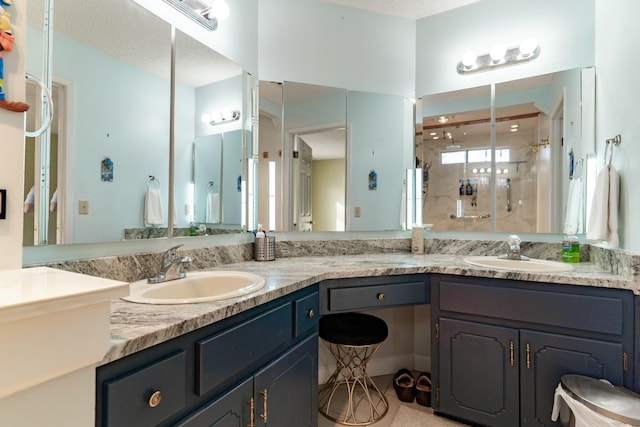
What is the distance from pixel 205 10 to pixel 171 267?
50.5 inches

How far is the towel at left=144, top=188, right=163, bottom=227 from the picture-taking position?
1.33 metres

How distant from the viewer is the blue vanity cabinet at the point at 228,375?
69cm

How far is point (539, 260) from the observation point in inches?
73.2

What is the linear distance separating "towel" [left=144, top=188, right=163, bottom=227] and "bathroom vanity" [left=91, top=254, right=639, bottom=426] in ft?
1.52

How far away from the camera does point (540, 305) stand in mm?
1475

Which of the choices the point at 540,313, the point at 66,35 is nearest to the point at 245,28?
the point at 66,35

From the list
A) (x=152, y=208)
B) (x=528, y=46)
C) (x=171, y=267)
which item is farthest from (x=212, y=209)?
(x=528, y=46)

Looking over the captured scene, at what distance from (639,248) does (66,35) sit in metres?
2.35

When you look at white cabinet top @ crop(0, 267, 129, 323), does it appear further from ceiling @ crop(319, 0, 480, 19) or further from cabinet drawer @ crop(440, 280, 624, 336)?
ceiling @ crop(319, 0, 480, 19)

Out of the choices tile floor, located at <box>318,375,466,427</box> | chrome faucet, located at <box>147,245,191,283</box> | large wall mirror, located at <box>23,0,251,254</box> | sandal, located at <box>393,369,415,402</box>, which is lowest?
tile floor, located at <box>318,375,466,427</box>

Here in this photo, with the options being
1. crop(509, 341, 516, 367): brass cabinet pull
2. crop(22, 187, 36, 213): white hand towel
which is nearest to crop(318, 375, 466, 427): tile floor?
crop(509, 341, 516, 367): brass cabinet pull

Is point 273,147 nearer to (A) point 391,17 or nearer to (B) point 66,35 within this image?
(B) point 66,35

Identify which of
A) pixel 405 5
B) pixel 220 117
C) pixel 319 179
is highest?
pixel 405 5

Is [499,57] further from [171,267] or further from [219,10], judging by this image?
[171,267]
